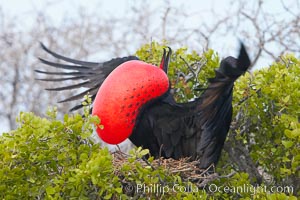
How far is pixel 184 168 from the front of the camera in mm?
2771

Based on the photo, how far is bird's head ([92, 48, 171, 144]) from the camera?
287cm

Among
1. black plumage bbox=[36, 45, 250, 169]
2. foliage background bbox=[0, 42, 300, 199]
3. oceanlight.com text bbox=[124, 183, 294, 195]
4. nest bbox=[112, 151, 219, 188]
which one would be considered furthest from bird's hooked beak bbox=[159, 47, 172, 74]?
oceanlight.com text bbox=[124, 183, 294, 195]

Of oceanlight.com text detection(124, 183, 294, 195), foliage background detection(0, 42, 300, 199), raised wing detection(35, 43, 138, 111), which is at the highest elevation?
raised wing detection(35, 43, 138, 111)

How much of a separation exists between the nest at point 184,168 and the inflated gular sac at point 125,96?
0.39 ft

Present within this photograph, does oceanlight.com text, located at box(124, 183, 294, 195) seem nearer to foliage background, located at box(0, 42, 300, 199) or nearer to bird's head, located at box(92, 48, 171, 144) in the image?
foliage background, located at box(0, 42, 300, 199)

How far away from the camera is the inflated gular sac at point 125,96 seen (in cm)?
287

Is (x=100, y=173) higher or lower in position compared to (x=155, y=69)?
lower

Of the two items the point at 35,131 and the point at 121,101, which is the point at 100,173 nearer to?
the point at 35,131

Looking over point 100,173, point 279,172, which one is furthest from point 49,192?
point 279,172

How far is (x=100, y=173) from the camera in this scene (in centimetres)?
223

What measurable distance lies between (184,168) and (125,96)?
41 cm

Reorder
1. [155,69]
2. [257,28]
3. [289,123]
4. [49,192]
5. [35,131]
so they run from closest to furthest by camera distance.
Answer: [49,192] < [35,131] < [289,123] < [155,69] < [257,28]

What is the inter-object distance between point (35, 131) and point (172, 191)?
0.55 metres

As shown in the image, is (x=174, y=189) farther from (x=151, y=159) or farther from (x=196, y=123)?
(x=196, y=123)
